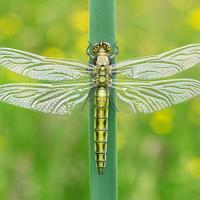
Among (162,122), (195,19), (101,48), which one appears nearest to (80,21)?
(195,19)

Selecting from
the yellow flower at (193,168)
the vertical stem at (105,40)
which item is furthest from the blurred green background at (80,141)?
the vertical stem at (105,40)

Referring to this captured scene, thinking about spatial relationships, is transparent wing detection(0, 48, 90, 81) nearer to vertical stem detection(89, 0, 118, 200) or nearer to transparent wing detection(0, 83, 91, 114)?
transparent wing detection(0, 83, 91, 114)

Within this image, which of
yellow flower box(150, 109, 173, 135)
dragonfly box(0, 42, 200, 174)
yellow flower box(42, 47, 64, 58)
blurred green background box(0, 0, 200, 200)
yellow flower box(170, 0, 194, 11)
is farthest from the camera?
yellow flower box(170, 0, 194, 11)

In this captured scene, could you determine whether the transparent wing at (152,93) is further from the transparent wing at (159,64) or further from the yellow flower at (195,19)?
the yellow flower at (195,19)

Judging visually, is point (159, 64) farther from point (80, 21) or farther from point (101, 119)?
point (80, 21)

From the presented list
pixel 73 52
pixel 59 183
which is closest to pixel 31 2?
pixel 73 52

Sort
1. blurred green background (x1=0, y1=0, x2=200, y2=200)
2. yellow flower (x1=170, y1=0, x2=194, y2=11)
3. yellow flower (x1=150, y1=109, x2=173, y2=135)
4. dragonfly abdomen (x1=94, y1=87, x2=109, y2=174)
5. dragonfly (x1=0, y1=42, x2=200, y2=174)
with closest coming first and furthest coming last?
dragonfly abdomen (x1=94, y1=87, x2=109, y2=174) → dragonfly (x1=0, y1=42, x2=200, y2=174) → blurred green background (x1=0, y1=0, x2=200, y2=200) → yellow flower (x1=150, y1=109, x2=173, y2=135) → yellow flower (x1=170, y1=0, x2=194, y2=11)

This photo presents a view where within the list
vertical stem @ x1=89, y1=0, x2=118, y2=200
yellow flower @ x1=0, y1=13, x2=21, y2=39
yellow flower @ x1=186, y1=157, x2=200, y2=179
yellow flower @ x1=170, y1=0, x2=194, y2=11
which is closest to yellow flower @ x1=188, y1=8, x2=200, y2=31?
yellow flower @ x1=170, y1=0, x2=194, y2=11
